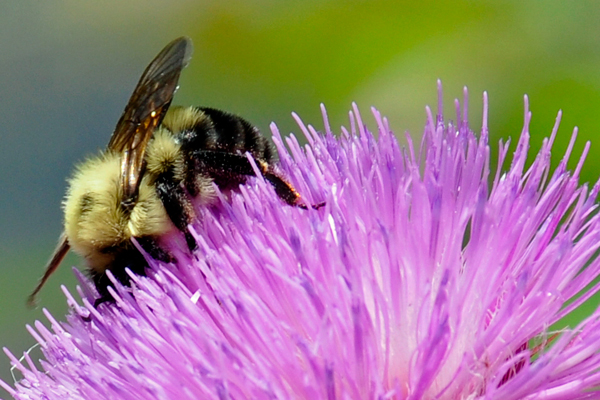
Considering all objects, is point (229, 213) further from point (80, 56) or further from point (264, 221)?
point (80, 56)

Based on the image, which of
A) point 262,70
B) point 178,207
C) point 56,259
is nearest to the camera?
point 178,207

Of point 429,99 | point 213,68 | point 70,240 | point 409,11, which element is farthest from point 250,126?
point 213,68

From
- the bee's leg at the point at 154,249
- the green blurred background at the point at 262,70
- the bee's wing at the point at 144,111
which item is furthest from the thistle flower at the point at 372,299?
the green blurred background at the point at 262,70

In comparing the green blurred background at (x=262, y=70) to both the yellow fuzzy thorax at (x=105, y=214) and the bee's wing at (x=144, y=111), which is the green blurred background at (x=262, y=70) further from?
the yellow fuzzy thorax at (x=105, y=214)

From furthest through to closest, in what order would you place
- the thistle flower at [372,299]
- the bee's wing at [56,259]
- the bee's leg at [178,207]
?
1. the bee's wing at [56,259]
2. the bee's leg at [178,207]
3. the thistle flower at [372,299]

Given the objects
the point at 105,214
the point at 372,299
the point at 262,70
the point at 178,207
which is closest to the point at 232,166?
the point at 178,207

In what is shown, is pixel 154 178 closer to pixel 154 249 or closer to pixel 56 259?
pixel 154 249

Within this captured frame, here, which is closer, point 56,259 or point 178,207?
point 178,207

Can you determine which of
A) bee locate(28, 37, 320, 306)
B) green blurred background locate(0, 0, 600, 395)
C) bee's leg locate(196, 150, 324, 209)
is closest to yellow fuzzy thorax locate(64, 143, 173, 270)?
bee locate(28, 37, 320, 306)
